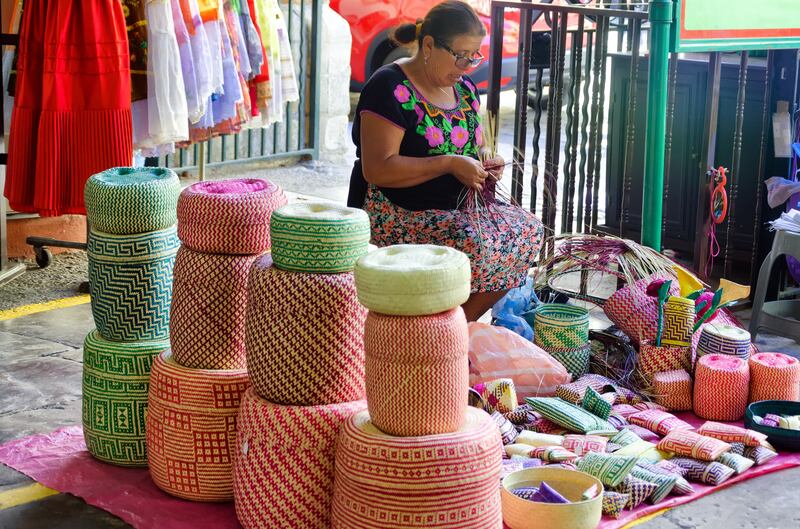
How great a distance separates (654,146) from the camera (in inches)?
174

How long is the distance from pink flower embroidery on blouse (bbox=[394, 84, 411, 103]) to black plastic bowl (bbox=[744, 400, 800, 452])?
170 centimetres

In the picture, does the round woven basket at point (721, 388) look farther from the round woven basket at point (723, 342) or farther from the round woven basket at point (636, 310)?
the round woven basket at point (636, 310)

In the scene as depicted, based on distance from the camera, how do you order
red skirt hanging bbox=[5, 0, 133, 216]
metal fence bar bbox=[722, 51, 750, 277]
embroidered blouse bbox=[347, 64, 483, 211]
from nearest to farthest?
embroidered blouse bbox=[347, 64, 483, 211] < red skirt hanging bbox=[5, 0, 133, 216] < metal fence bar bbox=[722, 51, 750, 277]

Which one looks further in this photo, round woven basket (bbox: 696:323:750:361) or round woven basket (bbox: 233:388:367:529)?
round woven basket (bbox: 696:323:750:361)

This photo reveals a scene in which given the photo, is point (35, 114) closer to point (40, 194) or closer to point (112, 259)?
point (40, 194)

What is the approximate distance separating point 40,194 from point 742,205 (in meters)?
3.54

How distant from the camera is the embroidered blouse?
414cm

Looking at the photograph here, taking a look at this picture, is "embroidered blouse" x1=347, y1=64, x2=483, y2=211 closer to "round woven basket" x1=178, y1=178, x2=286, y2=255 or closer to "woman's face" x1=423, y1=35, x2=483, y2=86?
"woman's face" x1=423, y1=35, x2=483, y2=86

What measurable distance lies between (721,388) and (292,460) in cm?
177

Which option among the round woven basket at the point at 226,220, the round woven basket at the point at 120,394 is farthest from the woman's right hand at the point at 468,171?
the round woven basket at the point at 120,394

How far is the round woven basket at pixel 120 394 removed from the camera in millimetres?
3375

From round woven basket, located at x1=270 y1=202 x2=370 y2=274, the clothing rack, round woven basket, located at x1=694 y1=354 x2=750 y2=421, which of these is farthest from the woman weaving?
the clothing rack

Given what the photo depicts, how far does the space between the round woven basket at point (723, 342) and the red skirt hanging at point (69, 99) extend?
8.67ft

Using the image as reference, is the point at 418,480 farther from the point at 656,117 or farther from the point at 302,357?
the point at 656,117
